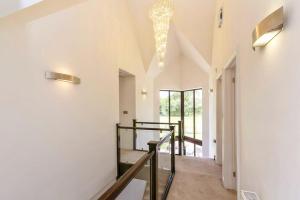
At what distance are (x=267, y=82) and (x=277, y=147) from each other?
48cm

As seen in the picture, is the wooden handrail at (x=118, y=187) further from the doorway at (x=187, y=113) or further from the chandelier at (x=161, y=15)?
the doorway at (x=187, y=113)

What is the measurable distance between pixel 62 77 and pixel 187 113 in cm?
659

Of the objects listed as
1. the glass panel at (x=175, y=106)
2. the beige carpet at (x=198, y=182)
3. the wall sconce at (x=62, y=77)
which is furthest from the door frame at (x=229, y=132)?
the glass panel at (x=175, y=106)

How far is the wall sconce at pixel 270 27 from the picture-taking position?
1094mm

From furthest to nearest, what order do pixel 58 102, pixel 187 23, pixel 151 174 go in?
pixel 187 23, pixel 58 102, pixel 151 174

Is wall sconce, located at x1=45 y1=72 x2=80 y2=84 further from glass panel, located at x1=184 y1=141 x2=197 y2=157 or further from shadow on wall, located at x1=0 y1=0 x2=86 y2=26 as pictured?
glass panel, located at x1=184 y1=141 x2=197 y2=157

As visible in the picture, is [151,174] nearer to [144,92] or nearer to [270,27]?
[270,27]

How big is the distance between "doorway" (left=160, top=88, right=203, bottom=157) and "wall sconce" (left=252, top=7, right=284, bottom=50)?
6.66m

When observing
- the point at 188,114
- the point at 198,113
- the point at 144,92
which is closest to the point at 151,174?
the point at 144,92

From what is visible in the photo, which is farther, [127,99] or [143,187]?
[127,99]

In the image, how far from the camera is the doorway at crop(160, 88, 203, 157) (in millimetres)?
8031

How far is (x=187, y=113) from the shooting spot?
332 inches

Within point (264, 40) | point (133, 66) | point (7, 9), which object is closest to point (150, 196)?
point (264, 40)

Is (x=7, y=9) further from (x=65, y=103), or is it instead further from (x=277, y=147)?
(x=277, y=147)
